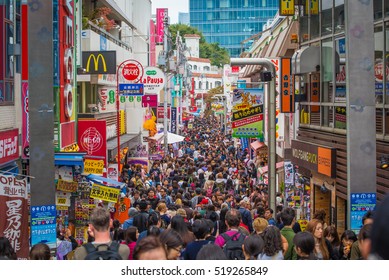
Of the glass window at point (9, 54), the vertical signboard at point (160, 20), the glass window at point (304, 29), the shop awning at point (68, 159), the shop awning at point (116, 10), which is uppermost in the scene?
the vertical signboard at point (160, 20)

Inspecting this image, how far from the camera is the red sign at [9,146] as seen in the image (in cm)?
1473

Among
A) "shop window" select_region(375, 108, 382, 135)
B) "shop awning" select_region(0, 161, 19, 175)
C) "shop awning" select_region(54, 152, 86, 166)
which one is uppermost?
"shop window" select_region(375, 108, 382, 135)

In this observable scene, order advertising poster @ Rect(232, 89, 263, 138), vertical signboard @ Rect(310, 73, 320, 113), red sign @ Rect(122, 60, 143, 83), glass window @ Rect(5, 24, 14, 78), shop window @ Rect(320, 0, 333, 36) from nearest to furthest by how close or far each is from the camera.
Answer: glass window @ Rect(5, 24, 14, 78)
shop window @ Rect(320, 0, 333, 36)
vertical signboard @ Rect(310, 73, 320, 113)
advertising poster @ Rect(232, 89, 263, 138)
red sign @ Rect(122, 60, 143, 83)

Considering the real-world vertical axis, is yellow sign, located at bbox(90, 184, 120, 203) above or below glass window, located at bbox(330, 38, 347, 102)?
below

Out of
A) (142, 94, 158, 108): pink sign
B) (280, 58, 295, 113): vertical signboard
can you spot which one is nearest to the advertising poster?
(280, 58, 295, 113): vertical signboard

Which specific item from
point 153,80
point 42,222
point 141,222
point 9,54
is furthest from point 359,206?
point 153,80

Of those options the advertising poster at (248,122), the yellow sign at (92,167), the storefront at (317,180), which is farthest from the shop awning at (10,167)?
Answer: the advertising poster at (248,122)

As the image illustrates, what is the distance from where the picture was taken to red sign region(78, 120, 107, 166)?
72.3 feet

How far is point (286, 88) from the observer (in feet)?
69.2

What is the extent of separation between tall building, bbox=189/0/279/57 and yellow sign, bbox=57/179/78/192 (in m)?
176

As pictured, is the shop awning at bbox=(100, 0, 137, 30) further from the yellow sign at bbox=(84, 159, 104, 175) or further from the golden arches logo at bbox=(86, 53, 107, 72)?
the yellow sign at bbox=(84, 159, 104, 175)

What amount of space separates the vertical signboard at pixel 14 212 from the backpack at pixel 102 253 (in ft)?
19.0

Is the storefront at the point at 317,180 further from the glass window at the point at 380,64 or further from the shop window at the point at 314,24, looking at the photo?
the shop window at the point at 314,24
